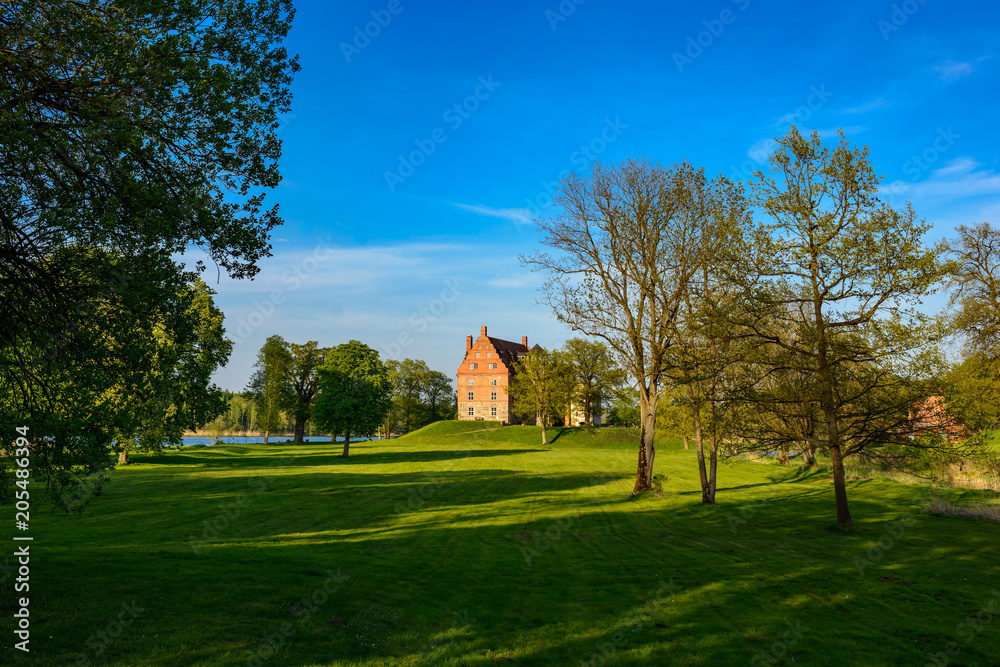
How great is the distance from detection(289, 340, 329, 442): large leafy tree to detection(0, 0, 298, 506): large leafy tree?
64.2m

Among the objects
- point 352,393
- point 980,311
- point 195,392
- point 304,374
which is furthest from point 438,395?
point 980,311

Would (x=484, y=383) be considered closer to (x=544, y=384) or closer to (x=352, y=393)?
(x=544, y=384)

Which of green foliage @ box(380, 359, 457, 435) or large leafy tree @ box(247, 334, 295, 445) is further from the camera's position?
green foliage @ box(380, 359, 457, 435)

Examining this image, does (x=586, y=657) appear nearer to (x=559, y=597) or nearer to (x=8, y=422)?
(x=559, y=597)

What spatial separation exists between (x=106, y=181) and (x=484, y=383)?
291ft

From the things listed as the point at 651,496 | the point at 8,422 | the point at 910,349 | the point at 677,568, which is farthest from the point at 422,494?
the point at 910,349

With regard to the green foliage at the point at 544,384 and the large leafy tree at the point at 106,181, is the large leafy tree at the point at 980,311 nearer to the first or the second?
the large leafy tree at the point at 106,181

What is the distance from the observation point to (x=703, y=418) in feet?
90.6

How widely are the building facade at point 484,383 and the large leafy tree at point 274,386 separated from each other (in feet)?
109

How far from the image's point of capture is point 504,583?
1245 centimetres

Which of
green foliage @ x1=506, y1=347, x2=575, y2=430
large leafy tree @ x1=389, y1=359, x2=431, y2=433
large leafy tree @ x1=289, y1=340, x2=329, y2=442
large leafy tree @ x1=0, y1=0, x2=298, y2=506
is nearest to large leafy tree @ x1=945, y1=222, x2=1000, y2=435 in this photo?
large leafy tree @ x1=0, y1=0, x2=298, y2=506

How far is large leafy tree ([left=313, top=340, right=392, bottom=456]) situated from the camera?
51.1 metres

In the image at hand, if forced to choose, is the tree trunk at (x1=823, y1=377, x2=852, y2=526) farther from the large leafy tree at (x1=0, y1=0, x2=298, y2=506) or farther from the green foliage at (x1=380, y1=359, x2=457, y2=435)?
the green foliage at (x1=380, y1=359, x2=457, y2=435)

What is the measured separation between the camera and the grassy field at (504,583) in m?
8.35
